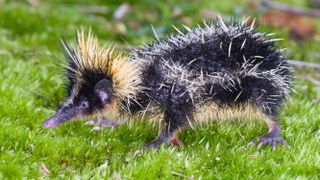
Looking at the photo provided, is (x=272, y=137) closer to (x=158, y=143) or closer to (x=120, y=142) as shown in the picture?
(x=158, y=143)

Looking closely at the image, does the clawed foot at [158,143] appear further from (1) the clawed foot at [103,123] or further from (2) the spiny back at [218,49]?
(2) the spiny back at [218,49]

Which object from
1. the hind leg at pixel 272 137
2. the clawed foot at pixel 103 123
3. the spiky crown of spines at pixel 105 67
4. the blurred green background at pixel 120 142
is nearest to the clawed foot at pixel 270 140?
the hind leg at pixel 272 137

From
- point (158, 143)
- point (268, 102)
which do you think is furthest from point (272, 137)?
point (158, 143)

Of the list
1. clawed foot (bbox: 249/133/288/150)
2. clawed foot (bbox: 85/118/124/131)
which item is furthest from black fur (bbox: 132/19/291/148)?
clawed foot (bbox: 85/118/124/131)

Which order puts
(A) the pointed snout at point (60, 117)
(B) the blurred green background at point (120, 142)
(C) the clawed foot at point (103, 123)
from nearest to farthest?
(B) the blurred green background at point (120, 142)
(A) the pointed snout at point (60, 117)
(C) the clawed foot at point (103, 123)

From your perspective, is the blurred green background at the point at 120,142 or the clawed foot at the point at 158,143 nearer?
the blurred green background at the point at 120,142

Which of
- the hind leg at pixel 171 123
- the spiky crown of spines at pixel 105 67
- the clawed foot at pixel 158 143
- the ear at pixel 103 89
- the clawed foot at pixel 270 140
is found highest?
the spiky crown of spines at pixel 105 67

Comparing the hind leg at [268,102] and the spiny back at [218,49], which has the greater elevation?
the spiny back at [218,49]
